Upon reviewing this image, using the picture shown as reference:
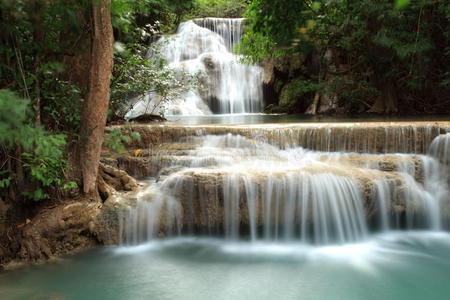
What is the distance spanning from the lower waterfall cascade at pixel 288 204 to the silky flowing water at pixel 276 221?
0.05 ft

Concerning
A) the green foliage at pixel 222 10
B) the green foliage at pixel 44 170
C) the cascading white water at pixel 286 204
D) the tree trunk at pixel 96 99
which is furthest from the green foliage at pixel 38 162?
the green foliage at pixel 222 10

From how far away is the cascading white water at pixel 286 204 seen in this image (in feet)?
17.6

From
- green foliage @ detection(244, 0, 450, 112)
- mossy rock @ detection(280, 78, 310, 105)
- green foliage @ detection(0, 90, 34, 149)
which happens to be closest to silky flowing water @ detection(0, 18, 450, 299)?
green foliage @ detection(0, 90, 34, 149)

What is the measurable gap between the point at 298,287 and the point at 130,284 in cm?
183

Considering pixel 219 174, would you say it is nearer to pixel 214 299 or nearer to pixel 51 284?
pixel 214 299

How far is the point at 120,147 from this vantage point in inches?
190

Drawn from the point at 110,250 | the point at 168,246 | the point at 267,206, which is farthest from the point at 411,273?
the point at 110,250

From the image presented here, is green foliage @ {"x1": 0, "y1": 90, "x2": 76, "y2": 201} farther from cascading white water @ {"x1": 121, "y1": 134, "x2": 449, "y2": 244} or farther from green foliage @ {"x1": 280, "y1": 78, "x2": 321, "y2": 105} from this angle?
green foliage @ {"x1": 280, "y1": 78, "x2": 321, "y2": 105}

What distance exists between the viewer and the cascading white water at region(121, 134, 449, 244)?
17.6ft

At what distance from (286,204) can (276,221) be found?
10.9 inches

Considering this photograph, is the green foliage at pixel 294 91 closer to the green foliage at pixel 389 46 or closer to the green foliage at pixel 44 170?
the green foliage at pixel 389 46

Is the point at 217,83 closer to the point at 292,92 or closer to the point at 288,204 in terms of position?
the point at 292,92

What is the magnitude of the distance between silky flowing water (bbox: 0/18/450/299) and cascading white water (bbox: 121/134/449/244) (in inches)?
0.6

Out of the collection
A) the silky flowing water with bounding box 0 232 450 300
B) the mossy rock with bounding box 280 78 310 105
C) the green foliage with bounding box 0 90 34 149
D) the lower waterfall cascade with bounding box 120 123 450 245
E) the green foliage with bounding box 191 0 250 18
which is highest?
the green foliage with bounding box 191 0 250 18
